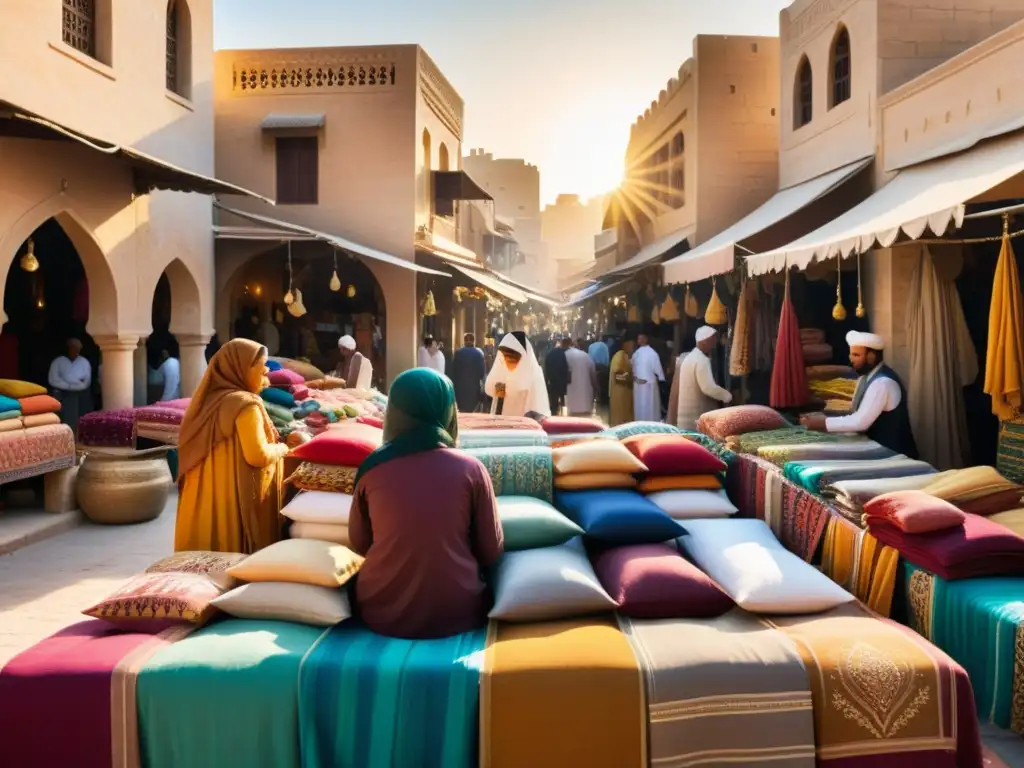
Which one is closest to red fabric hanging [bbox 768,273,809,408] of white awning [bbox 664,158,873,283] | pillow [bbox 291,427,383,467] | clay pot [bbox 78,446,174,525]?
white awning [bbox 664,158,873,283]

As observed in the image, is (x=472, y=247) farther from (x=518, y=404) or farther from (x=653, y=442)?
(x=653, y=442)

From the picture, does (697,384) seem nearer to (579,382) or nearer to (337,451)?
(579,382)

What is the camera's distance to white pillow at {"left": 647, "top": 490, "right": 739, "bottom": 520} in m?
4.23

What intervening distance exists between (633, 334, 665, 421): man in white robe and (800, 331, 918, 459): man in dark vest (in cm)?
531

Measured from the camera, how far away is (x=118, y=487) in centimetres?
718

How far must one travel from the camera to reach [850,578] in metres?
4.08

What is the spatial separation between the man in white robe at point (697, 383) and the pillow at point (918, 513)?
4134mm

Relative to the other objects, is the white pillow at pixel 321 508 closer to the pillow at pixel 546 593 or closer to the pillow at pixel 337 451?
the pillow at pixel 337 451

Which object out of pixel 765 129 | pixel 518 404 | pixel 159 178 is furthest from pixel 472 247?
pixel 518 404

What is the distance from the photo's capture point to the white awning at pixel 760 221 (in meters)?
8.31

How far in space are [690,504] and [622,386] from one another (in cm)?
748

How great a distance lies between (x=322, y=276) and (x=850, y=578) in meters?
12.3

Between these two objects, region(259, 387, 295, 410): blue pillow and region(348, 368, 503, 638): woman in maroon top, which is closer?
region(348, 368, 503, 638): woman in maroon top

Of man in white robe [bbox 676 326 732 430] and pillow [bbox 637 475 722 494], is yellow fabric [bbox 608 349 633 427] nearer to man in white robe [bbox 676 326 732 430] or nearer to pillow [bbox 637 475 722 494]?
man in white robe [bbox 676 326 732 430]
